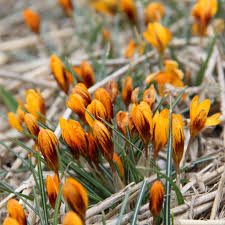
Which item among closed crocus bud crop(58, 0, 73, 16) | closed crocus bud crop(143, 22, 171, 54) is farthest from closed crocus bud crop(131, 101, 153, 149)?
closed crocus bud crop(58, 0, 73, 16)

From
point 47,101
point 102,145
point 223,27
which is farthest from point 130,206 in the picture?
point 223,27

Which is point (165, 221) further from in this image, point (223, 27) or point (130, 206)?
point (223, 27)

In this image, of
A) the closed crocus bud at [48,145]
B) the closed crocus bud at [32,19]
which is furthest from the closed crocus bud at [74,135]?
the closed crocus bud at [32,19]

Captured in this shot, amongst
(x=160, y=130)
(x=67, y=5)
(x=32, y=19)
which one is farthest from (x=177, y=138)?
(x=67, y=5)

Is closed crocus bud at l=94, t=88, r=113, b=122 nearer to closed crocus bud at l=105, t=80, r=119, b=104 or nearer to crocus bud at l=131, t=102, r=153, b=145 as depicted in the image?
crocus bud at l=131, t=102, r=153, b=145

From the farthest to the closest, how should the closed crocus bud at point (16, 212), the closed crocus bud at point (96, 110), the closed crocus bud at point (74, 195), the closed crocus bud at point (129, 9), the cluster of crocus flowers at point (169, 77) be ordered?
the closed crocus bud at point (129, 9), the cluster of crocus flowers at point (169, 77), the closed crocus bud at point (96, 110), the closed crocus bud at point (16, 212), the closed crocus bud at point (74, 195)

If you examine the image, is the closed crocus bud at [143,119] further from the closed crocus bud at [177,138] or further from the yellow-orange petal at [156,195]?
the yellow-orange petal at [156,195]

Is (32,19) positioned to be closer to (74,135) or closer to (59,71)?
(59,71)
